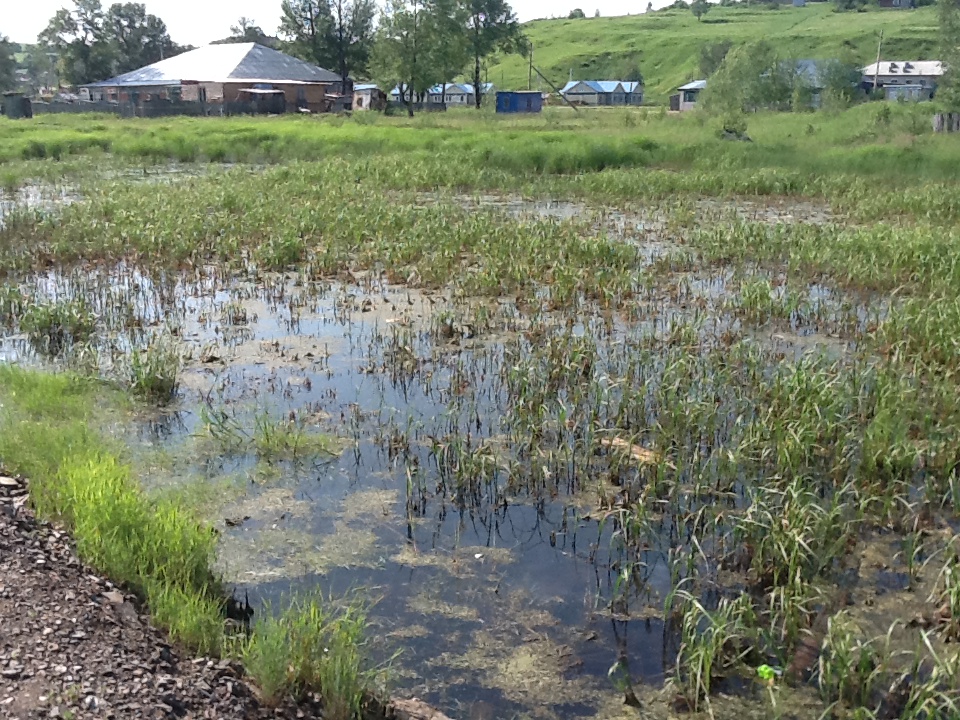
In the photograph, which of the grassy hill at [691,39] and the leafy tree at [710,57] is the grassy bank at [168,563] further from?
the leafy tree at [710,57]

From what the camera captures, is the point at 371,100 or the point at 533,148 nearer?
the point at 533,148

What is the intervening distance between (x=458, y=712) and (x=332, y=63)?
65.9 metres

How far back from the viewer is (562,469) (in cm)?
604

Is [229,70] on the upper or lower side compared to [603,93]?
lower

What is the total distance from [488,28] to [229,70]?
18646 millimetres

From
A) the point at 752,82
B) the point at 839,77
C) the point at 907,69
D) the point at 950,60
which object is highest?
the point at 907,69

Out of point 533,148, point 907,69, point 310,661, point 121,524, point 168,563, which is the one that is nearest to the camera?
point 310,661

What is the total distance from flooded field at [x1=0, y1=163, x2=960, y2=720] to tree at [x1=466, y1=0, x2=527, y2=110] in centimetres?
5197

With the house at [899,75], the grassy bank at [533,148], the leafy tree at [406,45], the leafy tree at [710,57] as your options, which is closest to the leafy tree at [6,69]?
the leafy tree at [406,45]

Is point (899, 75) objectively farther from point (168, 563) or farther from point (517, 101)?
point (168, 563)

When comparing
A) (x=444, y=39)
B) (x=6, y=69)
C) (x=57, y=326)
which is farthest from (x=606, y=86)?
(x=57, y=326)

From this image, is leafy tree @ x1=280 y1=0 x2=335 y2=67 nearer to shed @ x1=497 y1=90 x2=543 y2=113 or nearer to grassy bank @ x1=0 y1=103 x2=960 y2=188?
shed @ x1=497 y1=90 x2=543 y2=113

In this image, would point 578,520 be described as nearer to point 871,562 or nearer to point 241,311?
point 871,562

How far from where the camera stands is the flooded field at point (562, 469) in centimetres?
416
